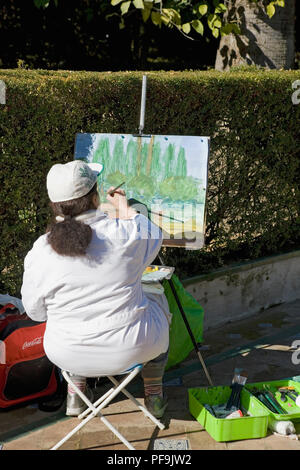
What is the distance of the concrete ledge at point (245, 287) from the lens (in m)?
6.11

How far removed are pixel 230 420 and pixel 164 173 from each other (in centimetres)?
181

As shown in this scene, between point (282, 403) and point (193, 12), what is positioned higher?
point (193, 12)

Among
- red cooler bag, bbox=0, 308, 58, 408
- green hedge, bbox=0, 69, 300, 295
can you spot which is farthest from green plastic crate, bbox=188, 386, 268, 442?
green hedge, bbox=0, 69, 300, 295

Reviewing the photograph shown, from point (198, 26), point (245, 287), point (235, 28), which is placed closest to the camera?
point (245, 287)

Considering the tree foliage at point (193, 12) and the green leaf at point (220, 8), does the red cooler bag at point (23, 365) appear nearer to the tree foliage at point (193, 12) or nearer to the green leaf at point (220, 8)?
the tree foliage at point (193, 12)

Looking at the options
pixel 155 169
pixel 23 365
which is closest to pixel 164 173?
pixel 155 169

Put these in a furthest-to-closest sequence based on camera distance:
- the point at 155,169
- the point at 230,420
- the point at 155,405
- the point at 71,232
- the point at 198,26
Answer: the point at 198,26, the point at 155,169, the point at 155,405, the point at 230,420, the point at 71,232

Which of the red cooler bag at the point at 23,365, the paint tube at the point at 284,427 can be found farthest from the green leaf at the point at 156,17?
the paint tube at the point at 284,427

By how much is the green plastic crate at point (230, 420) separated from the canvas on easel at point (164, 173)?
1.06m

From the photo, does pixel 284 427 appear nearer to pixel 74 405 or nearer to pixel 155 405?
pixel 155 405

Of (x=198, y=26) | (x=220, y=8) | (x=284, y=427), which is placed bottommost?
(x=284, y=427)

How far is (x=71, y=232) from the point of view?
11.9ft

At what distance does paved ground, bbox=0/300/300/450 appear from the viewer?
4105 millimetres

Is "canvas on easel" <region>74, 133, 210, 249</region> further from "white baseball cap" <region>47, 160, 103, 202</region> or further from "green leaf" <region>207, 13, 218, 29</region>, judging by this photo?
"green leaf" <region>207, 13, 218, 29</region>
